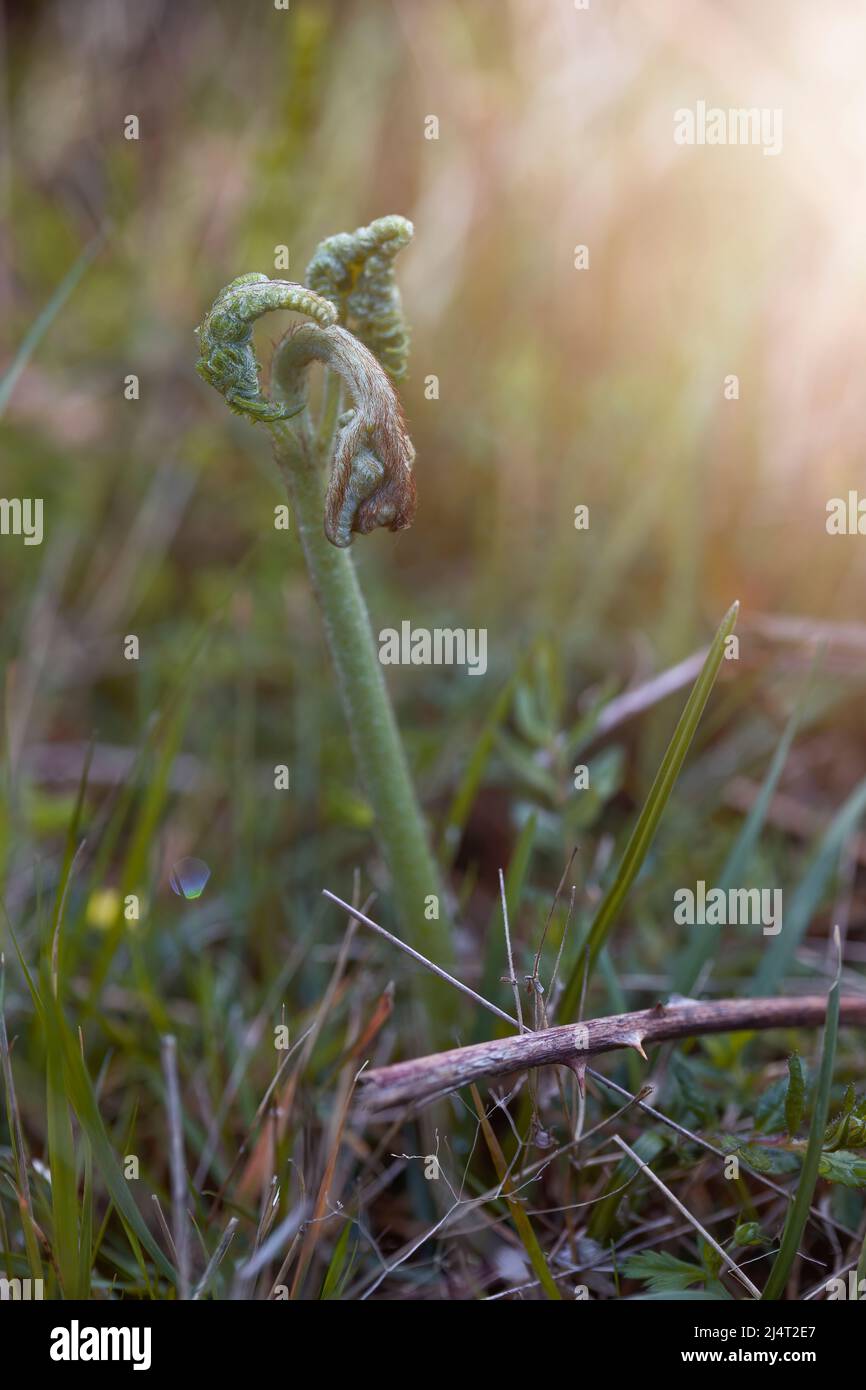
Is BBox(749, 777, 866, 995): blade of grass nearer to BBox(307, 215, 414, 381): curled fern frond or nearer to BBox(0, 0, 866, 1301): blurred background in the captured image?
BBox(0, 0, 866, 1301): blurred background

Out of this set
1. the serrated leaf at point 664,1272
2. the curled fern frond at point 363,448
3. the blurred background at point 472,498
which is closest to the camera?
the curled fern frond at point 363,448

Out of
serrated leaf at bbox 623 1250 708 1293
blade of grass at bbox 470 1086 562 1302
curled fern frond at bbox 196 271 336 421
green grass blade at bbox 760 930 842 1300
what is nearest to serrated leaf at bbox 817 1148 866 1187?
green grass blade at bbox 760 930 842 1300

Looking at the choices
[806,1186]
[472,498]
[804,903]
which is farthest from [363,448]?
[472,498]

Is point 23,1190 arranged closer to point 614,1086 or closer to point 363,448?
point 614,1086

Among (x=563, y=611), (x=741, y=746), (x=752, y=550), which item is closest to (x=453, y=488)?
(x=563, y=611)

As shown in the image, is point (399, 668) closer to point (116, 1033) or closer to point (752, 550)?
point (752, 550)

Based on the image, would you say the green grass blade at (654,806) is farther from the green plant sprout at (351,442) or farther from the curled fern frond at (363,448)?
the curled fern frond at (363,448)

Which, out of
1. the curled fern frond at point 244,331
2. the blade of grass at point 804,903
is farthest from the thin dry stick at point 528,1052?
the curled fern frond at point 244,331
